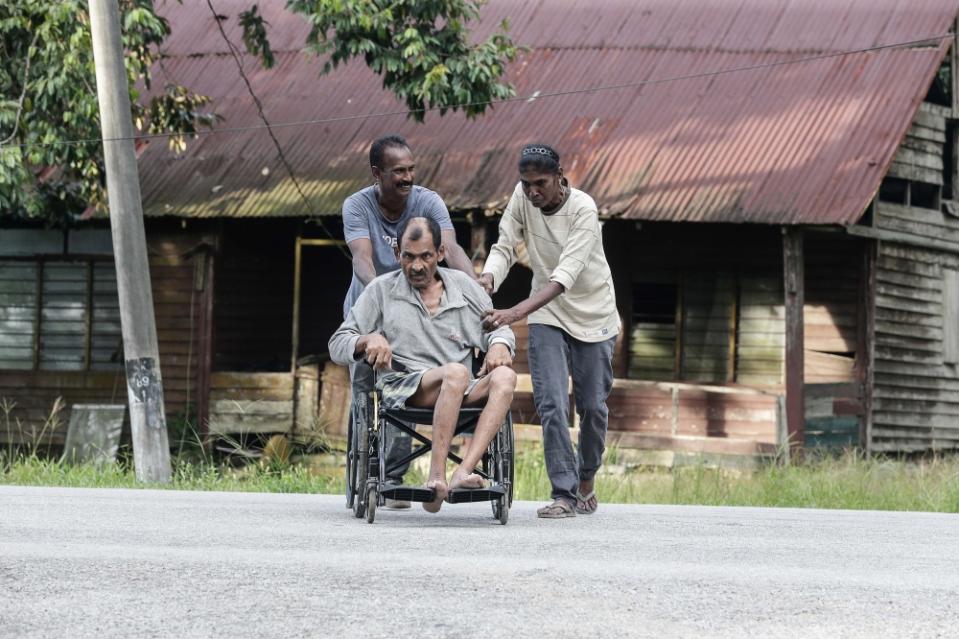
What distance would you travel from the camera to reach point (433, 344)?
7.46m

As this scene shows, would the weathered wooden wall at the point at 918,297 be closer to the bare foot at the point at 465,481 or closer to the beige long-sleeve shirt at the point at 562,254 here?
the beige long-sleeve shirt at the point at 562,254

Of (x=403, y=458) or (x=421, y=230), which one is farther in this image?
(x=403, y=458)

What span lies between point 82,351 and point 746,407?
835 cm

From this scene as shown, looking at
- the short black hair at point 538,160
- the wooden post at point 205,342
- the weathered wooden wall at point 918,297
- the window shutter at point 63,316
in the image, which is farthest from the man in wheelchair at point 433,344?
the window shutter at point 63,316

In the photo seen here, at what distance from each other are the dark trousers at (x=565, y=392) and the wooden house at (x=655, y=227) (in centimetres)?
855

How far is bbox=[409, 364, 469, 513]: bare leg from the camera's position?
6.96 m

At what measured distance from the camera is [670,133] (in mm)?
17906

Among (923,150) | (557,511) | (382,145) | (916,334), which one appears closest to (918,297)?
(916,334)

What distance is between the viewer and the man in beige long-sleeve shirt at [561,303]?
771cm

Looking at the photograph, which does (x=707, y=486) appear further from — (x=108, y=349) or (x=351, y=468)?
(x=108, y=349)

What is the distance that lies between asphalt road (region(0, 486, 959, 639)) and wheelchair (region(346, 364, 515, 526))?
15 centimetres

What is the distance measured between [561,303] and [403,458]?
41.8 inches

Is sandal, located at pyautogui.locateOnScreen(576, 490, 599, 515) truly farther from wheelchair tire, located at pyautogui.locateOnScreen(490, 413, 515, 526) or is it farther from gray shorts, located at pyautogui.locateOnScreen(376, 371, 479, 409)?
gray shorts, located at pyautogui.locateOnScreen(376, 371, 479, 409)

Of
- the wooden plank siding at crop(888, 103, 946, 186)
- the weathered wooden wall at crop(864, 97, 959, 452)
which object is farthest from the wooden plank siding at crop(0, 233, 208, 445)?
the wooden plank siding at crop(888, 103, 946, 186)
